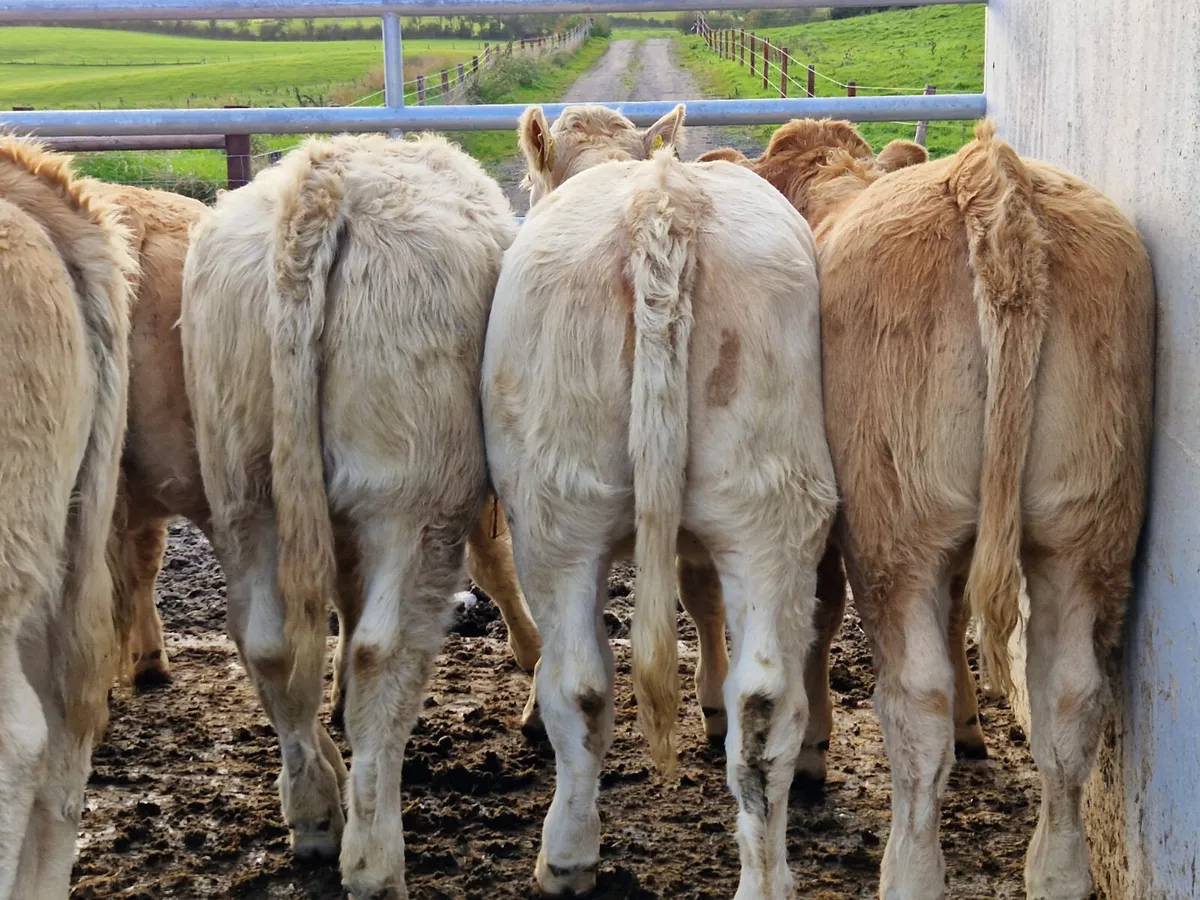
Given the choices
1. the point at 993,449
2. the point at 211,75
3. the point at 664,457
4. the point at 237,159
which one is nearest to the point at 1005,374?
the point at 993,449

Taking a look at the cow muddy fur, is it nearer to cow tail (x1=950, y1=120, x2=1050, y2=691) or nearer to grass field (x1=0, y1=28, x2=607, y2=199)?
cow tail (x1=950, y1=120, x2=1050, y2=691)

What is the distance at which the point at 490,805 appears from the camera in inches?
166

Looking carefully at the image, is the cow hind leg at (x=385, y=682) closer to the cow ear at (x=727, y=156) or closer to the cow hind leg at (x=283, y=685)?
the cow hind leg at (x=283, y=685)

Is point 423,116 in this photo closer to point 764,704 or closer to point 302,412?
point 302,412

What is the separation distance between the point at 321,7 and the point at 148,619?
313cm

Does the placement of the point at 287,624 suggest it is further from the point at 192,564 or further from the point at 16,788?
the point at 192,564

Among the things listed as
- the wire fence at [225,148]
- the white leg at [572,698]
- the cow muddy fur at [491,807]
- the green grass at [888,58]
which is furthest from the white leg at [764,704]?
the green grass at [888,58]

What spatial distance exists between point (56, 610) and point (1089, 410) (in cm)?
266

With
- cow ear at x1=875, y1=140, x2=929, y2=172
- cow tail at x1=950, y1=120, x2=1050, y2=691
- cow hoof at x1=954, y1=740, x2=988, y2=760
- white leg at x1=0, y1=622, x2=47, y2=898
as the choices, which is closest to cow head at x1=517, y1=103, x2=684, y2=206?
cow ear at x1=875, y1=140, x2=929, y2=172

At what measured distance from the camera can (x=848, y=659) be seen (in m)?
5.29

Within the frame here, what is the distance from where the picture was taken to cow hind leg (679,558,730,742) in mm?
4578

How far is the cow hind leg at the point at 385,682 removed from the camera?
3449 millimetres

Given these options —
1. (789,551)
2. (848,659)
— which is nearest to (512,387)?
(789,551)

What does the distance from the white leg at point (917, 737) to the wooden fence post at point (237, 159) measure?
5.64 metres
